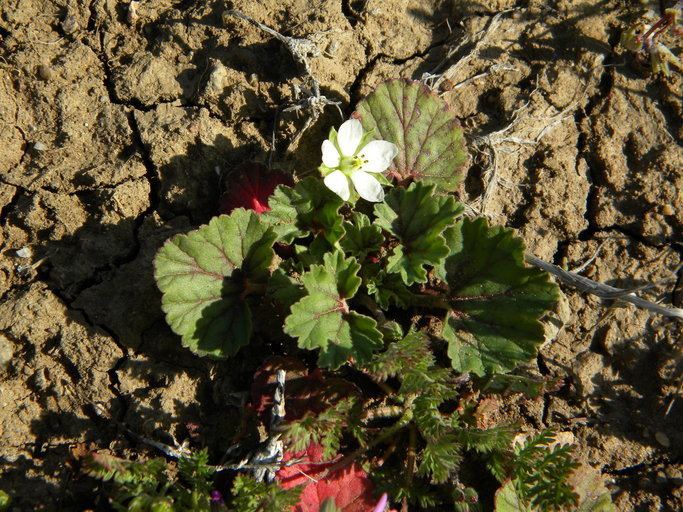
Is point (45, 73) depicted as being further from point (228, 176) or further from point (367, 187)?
point (367, 187)

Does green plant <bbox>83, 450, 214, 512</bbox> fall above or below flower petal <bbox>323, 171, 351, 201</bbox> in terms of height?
below

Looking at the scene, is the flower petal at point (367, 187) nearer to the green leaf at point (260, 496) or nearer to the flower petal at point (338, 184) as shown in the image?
→ the flower petal at point (338, 184)

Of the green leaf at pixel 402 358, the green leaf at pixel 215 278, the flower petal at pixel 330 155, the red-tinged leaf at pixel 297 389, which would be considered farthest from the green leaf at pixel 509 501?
the flower petal at pixel 330 155

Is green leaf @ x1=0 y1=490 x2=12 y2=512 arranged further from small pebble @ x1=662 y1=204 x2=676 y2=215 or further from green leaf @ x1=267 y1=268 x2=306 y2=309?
small pebble @ x1=662 y1=204 x2=676 y2=215

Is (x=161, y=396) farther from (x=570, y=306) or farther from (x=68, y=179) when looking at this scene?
(x=570, y=306)

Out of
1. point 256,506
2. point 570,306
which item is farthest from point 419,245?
point 256,506

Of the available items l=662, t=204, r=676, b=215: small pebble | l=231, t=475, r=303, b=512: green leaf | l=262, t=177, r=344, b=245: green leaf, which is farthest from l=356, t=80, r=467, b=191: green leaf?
l=231, t=475, r=303, b=512: green leaf
